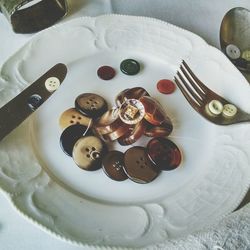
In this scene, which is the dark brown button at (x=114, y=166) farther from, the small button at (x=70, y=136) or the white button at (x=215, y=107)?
the white button at (x=215, y=107)

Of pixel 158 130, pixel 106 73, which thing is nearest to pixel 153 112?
pixel 158 130

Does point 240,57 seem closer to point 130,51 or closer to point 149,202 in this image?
point 130,51

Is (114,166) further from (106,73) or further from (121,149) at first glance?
Answer: (106,73)

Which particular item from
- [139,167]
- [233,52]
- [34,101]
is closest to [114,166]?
[139,167]

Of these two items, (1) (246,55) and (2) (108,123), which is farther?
(1) (246,55)
